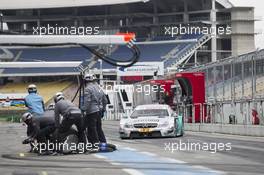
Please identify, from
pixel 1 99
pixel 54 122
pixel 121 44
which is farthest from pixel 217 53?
pixel 121 44

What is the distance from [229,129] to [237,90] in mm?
1912

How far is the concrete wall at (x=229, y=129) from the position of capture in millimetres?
23219

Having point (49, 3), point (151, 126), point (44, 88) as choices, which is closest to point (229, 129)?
point (151, 126)

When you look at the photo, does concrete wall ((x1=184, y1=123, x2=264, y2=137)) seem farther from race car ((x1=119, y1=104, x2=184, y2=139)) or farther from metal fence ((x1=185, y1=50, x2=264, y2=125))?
race car ((x1=119, y1=104, x2=184, y2=139))

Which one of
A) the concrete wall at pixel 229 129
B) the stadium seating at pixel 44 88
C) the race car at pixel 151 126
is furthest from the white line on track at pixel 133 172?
the stadium seating at pixel 44 88

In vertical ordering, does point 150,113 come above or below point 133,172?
above

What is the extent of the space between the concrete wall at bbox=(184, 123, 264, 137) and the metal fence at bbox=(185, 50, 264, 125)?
380mm

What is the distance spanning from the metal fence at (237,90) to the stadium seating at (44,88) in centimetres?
4694

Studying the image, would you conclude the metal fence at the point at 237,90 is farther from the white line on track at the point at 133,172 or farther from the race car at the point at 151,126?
the white line on track at the point at 133,172

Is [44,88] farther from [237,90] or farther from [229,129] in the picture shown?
[229,129]

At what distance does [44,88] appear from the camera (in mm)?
Result: 80500

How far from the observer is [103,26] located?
8844 centimetres

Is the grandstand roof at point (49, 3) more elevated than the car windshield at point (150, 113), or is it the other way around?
the grandstand roof at point (49, 3)

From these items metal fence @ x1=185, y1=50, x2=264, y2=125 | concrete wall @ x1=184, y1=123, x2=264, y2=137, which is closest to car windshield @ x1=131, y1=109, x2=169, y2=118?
concrete wall @ x1=184, y1=123, x2=264, y2=137
